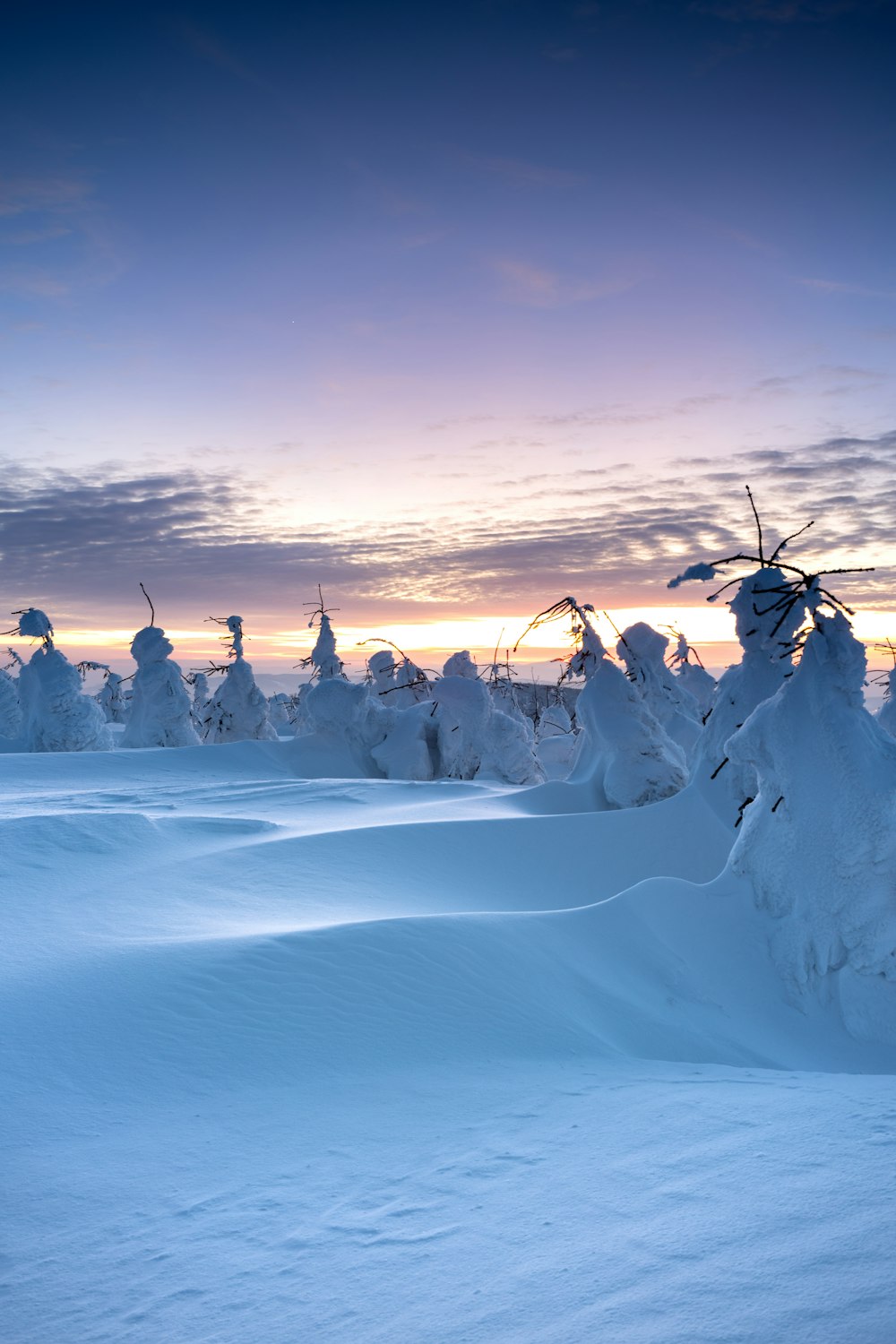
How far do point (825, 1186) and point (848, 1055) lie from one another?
12.5 feet

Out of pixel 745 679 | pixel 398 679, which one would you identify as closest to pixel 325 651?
pixel 398 679

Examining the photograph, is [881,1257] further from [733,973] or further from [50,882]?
[50,882]

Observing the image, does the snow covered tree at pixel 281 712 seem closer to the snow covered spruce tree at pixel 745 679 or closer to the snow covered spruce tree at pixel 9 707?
the snow covered spruce tree at pixel 9 707

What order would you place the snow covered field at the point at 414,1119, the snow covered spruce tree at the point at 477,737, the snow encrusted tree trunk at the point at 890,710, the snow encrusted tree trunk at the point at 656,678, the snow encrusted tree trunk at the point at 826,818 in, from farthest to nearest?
the snow covered spruce tree at the point at 477,737
the snow encrusted tree trunk at the point at 890,710
the snow encrusted tree trunk at the point at 656,678
the snow encrusted tree trunk at the point at 826,818
the snow covered field at the point at 414,1119

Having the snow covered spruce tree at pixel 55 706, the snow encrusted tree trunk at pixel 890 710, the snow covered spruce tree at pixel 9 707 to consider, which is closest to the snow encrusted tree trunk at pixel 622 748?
the snow encrusted tree trunk at pixel 890 710

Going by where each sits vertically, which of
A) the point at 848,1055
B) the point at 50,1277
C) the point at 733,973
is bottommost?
the point at 848,1055

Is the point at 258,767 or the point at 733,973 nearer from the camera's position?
the point at 733,973

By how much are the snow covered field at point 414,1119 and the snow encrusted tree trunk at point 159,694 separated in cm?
1703

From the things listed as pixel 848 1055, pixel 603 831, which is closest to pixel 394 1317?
pixel 848 1055

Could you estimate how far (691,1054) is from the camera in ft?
18.4

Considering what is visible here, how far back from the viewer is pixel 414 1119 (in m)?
3.94

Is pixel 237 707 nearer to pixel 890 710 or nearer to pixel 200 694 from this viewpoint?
pixel 200 694

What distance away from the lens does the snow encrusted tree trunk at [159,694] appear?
81.9 ft

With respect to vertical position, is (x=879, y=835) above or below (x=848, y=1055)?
above
